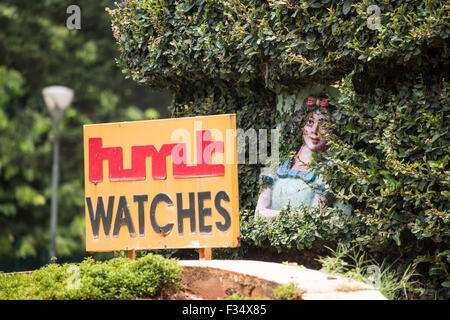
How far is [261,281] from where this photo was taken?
180 inches

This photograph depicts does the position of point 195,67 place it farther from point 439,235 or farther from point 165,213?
point 439,235

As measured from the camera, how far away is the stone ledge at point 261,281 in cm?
421

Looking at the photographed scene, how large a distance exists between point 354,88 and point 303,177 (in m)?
1.10

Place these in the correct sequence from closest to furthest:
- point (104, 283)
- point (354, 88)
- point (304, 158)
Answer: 1. point (104, 283)
2. point (354, 88)
3. point (304, 158)

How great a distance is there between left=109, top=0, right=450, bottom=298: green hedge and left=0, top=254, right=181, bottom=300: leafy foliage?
1708mm

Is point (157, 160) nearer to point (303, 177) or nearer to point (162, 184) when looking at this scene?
point (162, 184)

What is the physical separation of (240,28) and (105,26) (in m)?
9.06

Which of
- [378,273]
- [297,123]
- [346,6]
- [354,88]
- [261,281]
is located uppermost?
[346,6]

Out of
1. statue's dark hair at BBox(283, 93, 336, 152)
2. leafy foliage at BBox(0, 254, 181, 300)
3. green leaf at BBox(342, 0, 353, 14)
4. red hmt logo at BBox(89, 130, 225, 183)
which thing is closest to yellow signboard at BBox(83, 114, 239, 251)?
red hmt logo at BBox(89, 130, 225, 183)

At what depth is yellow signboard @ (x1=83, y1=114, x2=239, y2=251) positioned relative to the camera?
5.90m

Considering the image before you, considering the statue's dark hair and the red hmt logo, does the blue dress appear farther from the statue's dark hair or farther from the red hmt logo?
the red hmt logo

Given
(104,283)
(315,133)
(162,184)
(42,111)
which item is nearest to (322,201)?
(315,133)

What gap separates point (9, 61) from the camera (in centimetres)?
1287

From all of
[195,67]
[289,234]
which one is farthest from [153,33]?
[289,234]
